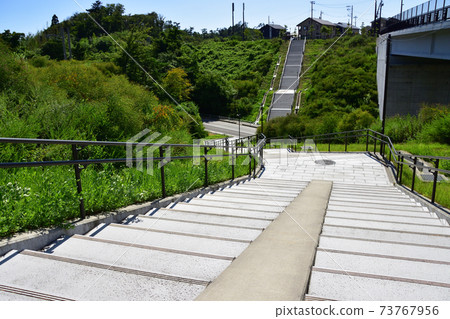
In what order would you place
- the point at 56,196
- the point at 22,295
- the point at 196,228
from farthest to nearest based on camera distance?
the point at 196,228 → the point at 56,196 → the point at 22,295

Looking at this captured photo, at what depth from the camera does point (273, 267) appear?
7.98ft

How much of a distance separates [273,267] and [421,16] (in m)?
21.9

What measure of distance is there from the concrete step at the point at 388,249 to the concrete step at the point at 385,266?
249 millimetres

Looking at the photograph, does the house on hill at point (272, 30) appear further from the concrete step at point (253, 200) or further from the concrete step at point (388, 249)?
the concrete step at point (388, 249)

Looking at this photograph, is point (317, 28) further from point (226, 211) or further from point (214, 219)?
point (214, 219)

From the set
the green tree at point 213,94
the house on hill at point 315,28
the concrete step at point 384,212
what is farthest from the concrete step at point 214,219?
the house on hill at point 315,28

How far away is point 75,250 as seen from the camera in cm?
263

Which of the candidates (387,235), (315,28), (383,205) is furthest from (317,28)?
(387,235)

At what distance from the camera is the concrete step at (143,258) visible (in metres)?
2.26

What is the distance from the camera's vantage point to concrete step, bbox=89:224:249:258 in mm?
2738

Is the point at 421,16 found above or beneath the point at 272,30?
beneath

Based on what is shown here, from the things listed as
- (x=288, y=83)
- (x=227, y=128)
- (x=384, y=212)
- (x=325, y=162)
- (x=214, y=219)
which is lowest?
(x=227, y=128)

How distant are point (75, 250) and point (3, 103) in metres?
7.09
